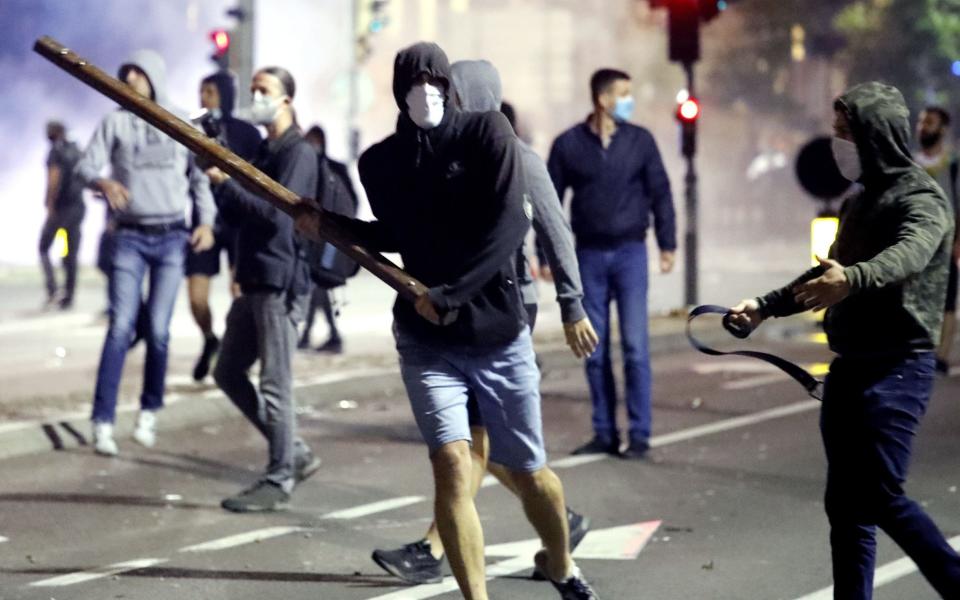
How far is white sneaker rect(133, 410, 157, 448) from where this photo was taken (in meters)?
9.83

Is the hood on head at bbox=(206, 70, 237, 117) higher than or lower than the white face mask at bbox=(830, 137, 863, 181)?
lower

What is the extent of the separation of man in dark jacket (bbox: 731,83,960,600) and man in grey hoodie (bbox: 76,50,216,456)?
4790 mm

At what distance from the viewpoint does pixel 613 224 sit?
9328mm

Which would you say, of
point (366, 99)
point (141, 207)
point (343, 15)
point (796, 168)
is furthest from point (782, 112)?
point (141, 207)

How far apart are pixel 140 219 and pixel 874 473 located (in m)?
5.12

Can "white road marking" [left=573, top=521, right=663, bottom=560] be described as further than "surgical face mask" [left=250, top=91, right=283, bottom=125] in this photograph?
No

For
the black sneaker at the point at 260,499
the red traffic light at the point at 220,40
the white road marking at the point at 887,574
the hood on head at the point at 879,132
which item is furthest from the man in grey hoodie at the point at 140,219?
the red traffic light at the point at 220,40

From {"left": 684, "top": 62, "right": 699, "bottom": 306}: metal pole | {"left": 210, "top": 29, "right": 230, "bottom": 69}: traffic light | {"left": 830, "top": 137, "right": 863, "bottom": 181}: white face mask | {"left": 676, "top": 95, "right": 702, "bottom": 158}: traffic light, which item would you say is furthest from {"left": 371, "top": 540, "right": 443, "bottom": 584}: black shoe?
{"left": 210, "top": 29, "right": 230, "bottom": 69}: traffic light

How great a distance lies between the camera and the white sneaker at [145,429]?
9828mm

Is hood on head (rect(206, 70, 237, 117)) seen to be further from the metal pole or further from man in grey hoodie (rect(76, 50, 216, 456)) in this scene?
the metal pole

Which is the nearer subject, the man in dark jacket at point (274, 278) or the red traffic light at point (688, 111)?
the man in dark jacket at point (274, 278)

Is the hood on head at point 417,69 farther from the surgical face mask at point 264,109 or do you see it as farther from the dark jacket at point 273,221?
the surgical face mask at point 264,109

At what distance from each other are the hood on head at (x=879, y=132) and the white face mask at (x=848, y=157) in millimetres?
27

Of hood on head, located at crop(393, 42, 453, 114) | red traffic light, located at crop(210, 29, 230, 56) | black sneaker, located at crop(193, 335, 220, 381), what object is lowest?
black sneaker, located at crop(193, 335, 220, 381)
